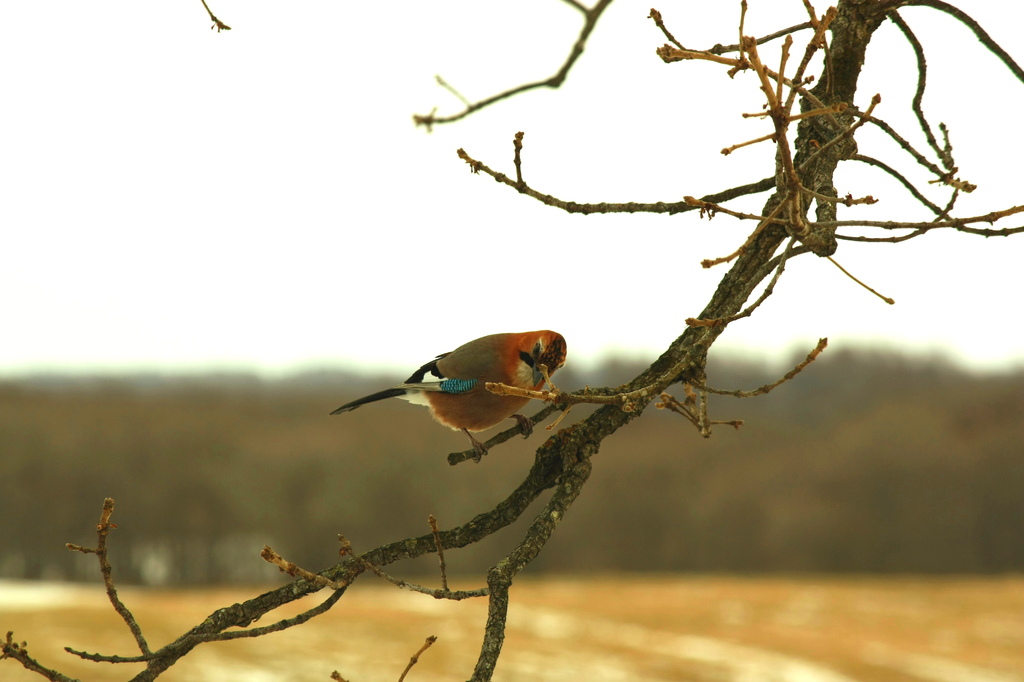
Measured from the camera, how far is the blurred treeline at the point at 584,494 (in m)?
34.8

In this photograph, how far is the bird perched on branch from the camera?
15.6 feet

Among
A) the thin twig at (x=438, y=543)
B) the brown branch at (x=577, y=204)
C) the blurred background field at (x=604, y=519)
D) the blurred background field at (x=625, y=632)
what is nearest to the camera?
the thin twig at (x=438, y=543)

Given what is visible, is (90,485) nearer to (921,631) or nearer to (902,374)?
(921,631)

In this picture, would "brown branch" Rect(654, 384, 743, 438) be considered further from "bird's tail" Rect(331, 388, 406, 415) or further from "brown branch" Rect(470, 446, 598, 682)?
"bird's tail" Rect(331, 388, 406, 415)

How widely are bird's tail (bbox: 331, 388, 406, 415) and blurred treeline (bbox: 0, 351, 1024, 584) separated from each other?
28109 mm

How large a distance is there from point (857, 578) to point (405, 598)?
18047 millimetres

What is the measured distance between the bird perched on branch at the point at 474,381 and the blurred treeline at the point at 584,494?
27852 millimetres

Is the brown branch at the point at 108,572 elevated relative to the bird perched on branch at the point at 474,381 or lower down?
lower down

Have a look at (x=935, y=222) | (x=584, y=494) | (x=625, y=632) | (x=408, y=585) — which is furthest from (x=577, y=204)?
(x=584, y=494)

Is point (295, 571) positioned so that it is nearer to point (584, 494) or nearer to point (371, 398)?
point (371, 398)

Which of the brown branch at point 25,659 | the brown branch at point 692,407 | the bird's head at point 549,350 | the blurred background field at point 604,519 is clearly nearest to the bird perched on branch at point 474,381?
the bird's head at point 549,350

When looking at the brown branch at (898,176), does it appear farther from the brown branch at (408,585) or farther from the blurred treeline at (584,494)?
the blurred treeline at (584,494)

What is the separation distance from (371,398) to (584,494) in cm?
3298

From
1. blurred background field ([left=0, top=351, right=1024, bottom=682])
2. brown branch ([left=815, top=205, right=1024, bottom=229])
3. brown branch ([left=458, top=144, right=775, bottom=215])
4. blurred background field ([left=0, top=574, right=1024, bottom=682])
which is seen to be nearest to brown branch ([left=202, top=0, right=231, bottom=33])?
brown branch ([left=458, top=144, right=775, bottom=215])
